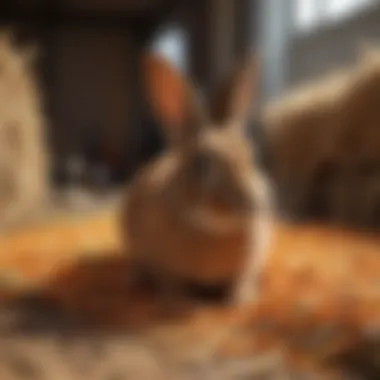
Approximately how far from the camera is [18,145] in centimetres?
145

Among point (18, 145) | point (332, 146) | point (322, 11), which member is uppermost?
point (322, 11)

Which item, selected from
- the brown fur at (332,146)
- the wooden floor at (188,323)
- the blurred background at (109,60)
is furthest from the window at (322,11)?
the wooden floor at (188,323)

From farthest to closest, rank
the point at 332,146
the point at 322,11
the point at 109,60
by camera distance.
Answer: the point at 109,60
the point at 322,11
the point at 332,146

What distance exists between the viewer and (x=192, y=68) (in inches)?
103

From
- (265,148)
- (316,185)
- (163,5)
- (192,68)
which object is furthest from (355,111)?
(163,5)

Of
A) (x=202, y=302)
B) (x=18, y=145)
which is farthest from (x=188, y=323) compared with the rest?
(x=18, y=145)

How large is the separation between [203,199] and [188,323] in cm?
14

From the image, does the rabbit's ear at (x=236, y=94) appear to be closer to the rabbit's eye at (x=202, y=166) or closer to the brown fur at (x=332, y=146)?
the rabbit's eye at (x=202, y=166)

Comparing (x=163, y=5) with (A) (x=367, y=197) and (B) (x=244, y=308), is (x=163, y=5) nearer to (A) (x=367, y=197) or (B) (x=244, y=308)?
(A) (x=367, y=197)

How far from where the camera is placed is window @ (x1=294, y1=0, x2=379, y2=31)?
1.87m

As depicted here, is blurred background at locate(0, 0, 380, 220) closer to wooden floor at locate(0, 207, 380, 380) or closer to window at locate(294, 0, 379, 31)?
window at locate(294, 0, 379, 31)

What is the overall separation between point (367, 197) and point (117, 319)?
0.73 metres

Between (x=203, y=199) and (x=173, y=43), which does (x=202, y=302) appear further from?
(x=173, y=43)

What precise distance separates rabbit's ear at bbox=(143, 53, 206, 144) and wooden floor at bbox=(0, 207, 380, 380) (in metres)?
0.20
